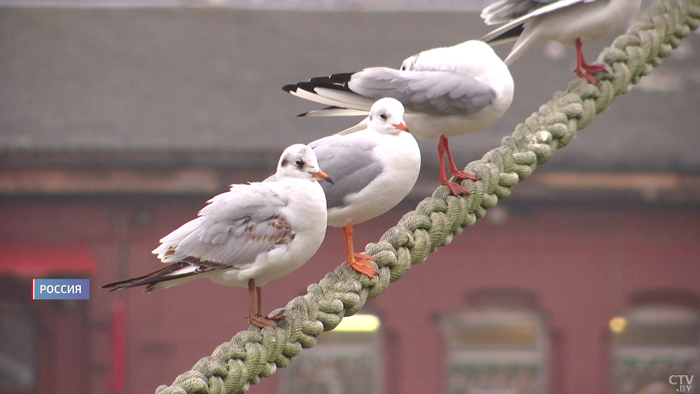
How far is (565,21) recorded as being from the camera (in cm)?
246

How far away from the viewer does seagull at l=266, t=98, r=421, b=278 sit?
72.7 inches

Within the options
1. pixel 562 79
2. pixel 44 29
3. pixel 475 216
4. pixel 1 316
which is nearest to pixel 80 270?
Answer: pixel 1 316

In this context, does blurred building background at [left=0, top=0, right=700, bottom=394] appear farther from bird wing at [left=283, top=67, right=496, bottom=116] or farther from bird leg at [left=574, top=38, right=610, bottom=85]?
bird wing at [left=283, top=67, right=496, bottom=116]

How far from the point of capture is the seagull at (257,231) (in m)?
1.66

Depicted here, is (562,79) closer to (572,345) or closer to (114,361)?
(572,345)

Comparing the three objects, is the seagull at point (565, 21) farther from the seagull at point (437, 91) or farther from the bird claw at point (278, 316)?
the bird claw at point (278, 316)

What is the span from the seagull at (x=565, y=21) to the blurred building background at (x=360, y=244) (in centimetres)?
450

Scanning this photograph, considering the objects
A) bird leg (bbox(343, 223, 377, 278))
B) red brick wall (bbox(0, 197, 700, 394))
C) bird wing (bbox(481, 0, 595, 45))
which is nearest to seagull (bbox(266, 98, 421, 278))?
bird leg (bbox(343, 223, 377, 278))

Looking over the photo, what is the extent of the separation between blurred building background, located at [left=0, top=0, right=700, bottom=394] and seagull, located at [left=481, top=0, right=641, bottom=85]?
4503 mm

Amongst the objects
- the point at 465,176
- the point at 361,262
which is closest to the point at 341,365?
the point at 465,176

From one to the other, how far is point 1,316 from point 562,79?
5075 millimetres

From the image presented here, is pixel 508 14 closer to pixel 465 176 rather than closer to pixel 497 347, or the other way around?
pixel 465 176

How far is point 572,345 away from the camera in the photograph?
747 centimetres

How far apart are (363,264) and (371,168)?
7.2 inches
